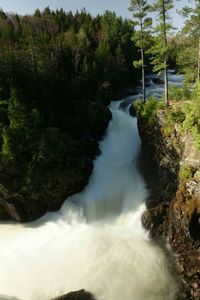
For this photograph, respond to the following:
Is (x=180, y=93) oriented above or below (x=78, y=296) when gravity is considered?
above

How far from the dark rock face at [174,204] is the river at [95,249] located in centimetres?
98

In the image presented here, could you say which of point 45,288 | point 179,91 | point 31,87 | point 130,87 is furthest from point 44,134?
point 130,87

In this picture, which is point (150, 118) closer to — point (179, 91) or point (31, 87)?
point (179, 91)

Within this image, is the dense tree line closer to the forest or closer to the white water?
the forest

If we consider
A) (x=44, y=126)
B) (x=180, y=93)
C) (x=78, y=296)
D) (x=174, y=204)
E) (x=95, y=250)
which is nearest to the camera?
(x=78, y=296)

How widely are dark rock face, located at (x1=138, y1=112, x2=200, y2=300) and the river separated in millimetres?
984

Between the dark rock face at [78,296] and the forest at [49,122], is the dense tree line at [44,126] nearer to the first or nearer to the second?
the forest at [49,122]

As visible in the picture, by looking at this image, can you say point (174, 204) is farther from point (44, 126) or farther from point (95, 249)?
point (44, 126)

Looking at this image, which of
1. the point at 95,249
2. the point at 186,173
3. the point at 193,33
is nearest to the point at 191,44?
the point at 193,33

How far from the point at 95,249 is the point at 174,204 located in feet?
22.2

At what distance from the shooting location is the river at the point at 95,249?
740 inches

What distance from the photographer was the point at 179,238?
856 inches

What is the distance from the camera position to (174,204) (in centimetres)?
2261

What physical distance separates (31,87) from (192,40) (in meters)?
15.9
